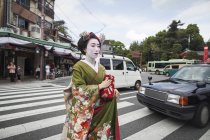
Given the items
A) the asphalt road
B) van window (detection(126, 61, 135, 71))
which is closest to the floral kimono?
the asphalt road

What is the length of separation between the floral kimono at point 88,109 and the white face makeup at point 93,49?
0.15 meters

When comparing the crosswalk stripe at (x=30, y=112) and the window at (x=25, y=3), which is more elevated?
the window at (x=25, y=3)

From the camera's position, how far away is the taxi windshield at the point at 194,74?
568 centimetres

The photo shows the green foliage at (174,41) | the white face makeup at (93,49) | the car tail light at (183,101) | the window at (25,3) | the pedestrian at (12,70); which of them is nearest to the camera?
the white face makeup at (93,49)

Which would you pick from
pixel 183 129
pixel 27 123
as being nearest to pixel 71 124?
pixel 27 123

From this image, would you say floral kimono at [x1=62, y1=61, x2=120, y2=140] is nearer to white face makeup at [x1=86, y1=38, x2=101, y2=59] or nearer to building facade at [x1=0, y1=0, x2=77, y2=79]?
white face makeup at [x1=86, y1=38, x2=101, y2=59]

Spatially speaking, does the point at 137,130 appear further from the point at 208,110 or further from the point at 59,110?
the point at 59,110

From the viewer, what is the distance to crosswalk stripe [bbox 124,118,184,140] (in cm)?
426

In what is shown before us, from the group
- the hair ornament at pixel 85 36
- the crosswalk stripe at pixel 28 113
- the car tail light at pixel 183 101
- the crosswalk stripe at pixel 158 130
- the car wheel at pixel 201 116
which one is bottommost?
the crosswalk stripe at pixel 158 130

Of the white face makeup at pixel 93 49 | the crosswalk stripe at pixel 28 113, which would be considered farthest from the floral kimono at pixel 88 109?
the crosswalk stripe at pixel 28 113

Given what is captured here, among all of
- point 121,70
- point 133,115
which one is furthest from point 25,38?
point 133,115

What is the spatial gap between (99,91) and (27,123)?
3461mm

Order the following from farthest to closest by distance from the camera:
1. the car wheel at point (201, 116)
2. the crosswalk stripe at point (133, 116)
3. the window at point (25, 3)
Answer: the window at point (25, 3), the crosswalk stripe at point (133, 116), the car wheel at point (201, 116)

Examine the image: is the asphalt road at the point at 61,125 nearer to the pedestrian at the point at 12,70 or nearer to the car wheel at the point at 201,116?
the car wheel at the point at 201,116
